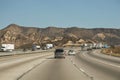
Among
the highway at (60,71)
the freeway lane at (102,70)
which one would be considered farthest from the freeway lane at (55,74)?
the freeway lane at (102,70)

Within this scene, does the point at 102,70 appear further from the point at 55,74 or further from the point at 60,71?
the point at 55,74

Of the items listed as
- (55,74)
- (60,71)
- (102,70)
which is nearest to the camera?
(55,74)

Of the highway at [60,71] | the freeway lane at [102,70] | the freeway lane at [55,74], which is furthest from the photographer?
the highway at [60,71]

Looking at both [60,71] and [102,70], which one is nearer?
[60,71]

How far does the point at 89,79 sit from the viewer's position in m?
18.2

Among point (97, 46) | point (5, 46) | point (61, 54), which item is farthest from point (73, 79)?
point (97, 46)

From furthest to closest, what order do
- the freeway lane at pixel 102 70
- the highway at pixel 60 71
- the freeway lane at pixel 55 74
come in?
the highway at pixel 60 71
the freeway lane at pixel 102 70
the freeway lane at pixel 55 74

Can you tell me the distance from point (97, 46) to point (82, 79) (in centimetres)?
16008

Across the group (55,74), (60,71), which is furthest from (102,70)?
(55,74)

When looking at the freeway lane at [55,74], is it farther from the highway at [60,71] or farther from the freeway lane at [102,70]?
the freeway lane at [102,70]

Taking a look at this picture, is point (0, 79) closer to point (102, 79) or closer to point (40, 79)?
point (40, 79)

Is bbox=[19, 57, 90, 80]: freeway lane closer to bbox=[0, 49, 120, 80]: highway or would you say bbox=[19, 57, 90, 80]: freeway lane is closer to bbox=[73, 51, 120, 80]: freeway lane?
bbox=[0, 49, 120, 80]: highway

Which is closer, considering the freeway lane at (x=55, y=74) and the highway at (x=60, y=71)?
the freeway lane at (x=55, y=74)

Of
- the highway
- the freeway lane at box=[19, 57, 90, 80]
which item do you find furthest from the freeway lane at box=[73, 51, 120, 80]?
the freeway lane at box=[19, 57, 90, 80]
